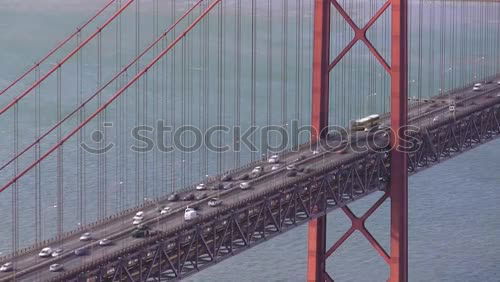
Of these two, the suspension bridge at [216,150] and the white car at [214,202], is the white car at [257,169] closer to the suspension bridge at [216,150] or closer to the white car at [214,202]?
the suspension bridge at [216,150]

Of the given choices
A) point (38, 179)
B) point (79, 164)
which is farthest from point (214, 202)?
point (79, 164)

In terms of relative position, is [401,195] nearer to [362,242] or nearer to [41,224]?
[362,242]

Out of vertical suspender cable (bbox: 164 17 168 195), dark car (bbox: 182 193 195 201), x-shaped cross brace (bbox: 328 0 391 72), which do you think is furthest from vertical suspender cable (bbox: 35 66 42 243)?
x-shaped cross brace (bbox: 328 0 391 72)

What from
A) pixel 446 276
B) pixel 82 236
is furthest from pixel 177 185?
pixel 82 236

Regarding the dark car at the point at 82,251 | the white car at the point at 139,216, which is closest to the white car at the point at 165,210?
the white car at the point at 139,216

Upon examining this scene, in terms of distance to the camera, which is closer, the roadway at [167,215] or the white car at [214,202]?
the roadway at [167,215]

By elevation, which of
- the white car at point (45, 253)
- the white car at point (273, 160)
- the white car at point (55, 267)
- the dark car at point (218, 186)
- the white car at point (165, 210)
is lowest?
the white car at point (55, 267)

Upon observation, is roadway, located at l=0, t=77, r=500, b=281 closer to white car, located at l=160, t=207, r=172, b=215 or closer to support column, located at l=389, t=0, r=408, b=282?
white car, located at l=160, t=207, r=172, b=215
